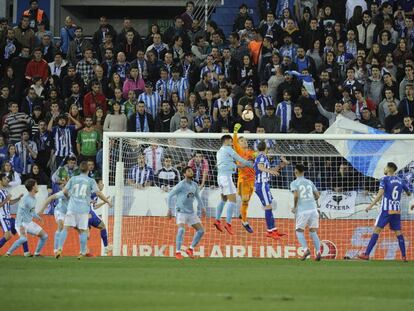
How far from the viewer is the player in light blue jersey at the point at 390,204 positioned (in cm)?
1998

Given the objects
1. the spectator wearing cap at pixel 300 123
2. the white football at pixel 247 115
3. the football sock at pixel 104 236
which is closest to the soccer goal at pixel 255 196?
the football sock at pixel 104 236

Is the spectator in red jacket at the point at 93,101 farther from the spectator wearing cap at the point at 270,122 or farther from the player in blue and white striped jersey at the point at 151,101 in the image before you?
the spectator wearing cap at the point at 270,122

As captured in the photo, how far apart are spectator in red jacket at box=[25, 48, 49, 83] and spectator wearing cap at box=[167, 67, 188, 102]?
3400mm

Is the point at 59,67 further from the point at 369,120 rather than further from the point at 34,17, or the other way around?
the point at 369,120

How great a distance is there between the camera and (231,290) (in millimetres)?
12664

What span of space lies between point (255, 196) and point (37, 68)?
24.2ft

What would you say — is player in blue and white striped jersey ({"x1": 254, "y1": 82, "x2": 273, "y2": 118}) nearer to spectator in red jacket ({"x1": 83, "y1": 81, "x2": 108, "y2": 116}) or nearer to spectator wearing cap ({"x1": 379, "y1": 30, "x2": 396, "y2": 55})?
spectator wearing cap ({"x1": 379, "y1": 30, "x2": 396, "y2": 55})

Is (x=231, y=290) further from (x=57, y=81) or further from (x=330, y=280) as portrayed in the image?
(x=57, y=81)

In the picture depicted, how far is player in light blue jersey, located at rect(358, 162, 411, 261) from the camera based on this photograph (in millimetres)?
19984

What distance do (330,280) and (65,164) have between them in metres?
11.5

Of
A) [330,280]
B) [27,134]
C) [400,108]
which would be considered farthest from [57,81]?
→ [330,280]

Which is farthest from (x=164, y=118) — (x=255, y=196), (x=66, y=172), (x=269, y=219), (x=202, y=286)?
(x=202, y=286)

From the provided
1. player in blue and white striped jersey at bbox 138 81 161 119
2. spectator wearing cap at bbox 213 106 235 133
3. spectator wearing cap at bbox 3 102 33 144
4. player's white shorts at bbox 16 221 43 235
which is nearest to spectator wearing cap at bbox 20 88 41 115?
spectator wearing cap at bbox 3 102 33 144

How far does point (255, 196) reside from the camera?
73.6 feet
